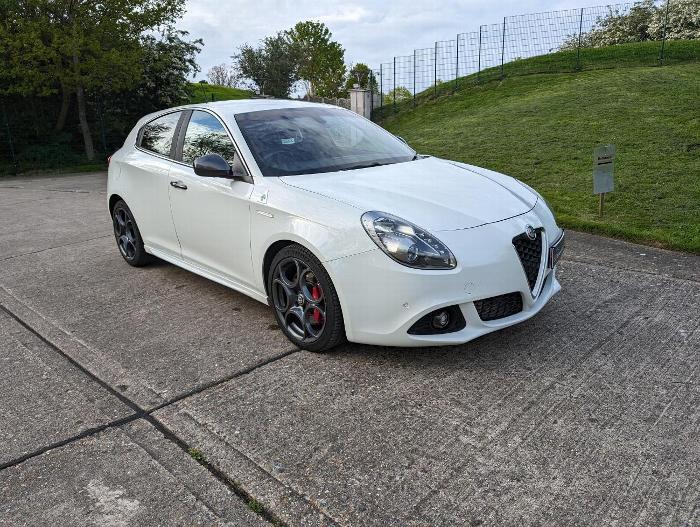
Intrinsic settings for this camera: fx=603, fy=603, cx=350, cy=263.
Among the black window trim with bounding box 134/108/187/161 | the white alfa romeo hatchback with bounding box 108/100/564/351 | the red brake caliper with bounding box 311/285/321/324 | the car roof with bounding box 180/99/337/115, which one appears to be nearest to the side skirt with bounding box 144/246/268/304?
the white alfa romeo hatchback with bounding box 108/100/564/351

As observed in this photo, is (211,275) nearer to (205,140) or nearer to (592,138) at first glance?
(205,140)

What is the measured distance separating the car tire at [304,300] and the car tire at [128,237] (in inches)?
83.5

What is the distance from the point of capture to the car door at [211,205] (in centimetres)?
405

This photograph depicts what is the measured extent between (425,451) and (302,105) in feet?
10.2

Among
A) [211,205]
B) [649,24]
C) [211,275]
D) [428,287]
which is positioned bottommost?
[211,275]

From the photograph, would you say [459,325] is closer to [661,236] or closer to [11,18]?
[661,236]

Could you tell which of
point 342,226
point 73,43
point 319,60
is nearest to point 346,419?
point 342,226

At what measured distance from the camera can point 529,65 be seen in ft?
63.6

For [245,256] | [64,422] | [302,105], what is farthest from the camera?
[302,105]

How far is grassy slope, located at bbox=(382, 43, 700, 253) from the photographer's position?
6.82 metres

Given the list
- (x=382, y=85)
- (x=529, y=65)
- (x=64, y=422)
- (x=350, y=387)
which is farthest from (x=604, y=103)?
(x=64, y=422)

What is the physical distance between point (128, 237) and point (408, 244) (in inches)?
134

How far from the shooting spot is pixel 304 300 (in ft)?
12.1

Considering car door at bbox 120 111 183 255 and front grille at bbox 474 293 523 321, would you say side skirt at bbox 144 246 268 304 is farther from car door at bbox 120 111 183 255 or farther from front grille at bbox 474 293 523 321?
front grille at bbox 474 293 523 321
